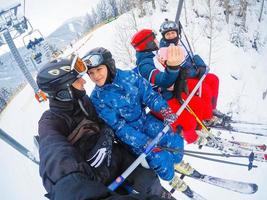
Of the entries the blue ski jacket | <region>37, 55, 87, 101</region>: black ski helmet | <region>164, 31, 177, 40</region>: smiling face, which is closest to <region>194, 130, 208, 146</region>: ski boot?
the blue ski jacket

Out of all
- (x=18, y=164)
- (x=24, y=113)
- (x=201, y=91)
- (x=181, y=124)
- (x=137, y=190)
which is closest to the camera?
(x=137, y=190)

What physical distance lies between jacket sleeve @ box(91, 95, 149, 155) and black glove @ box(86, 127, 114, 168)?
279 millimetres

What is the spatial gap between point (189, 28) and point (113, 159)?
71.1 ft

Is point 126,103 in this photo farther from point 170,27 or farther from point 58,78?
point 170,27

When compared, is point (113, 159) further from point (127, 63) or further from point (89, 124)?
point (127, 63)

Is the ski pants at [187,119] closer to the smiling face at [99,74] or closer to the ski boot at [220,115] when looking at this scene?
the ski boot at [220,115]

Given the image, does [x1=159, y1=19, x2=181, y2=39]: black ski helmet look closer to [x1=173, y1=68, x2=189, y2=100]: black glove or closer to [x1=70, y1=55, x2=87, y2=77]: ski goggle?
[x1=173, y1=68, x2=189, y2=100]: black glove

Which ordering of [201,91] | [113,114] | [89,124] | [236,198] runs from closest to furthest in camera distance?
1. [89,124]
2. [113,114]
3. [201,91]
4. [236,198]

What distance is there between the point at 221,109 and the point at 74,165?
12.9 meters

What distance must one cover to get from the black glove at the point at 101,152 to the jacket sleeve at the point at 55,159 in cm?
35

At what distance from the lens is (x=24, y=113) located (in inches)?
631

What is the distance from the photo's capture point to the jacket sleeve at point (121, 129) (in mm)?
2904

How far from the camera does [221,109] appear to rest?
13664 millimetres

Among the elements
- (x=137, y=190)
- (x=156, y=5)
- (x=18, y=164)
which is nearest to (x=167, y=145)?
(x=137, y=190)
